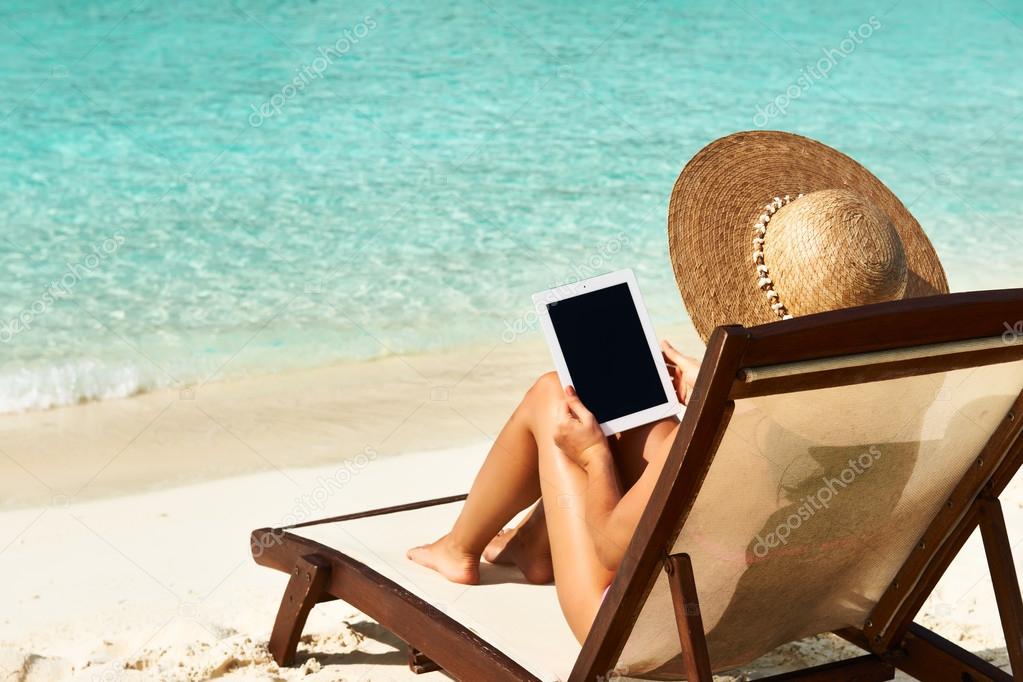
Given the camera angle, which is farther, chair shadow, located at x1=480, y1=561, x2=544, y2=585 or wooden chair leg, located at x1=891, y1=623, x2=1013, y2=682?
chair shadow, located at x1=480, y1=561, x2=544, y2=585

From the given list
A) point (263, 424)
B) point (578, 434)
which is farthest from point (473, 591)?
point (263, 424)

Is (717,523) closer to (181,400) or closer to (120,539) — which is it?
(120,539)

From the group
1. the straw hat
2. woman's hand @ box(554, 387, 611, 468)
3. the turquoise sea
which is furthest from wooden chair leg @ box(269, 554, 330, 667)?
the turquoise sea

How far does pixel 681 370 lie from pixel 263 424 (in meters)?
4.18

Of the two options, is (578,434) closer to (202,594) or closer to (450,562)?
(450,562)

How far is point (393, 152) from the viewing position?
11.2 meters

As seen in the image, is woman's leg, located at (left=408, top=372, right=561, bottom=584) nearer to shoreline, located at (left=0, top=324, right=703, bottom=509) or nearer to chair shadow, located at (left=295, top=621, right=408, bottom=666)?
chair shadow, located at (left=295, top=621, right=408, bottom=666)

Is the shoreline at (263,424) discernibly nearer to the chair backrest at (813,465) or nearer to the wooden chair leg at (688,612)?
the chair backrest at (813,465)

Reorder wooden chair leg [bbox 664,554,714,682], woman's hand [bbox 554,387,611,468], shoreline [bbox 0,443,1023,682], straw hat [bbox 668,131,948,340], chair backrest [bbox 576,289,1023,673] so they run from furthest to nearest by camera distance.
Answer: shoreline [bbox 0,443,1023,682]
woman's hand [bbox 554,387,611,468]
straw hat [bbox 668,131,948,340]
wooden chair leg [bbox 664,554,714,682]
chair backrest [bbox 576,289,1023,673]

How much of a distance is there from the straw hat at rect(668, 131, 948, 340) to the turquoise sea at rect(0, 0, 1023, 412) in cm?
515

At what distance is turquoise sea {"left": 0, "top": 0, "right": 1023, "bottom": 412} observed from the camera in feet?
27.0

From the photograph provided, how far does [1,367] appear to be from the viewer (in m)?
7.23

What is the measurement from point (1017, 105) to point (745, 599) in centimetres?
1323

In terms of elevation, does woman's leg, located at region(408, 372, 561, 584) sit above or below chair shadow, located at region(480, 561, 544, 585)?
above
